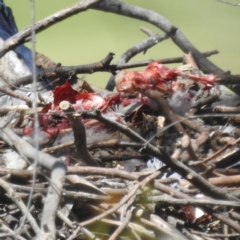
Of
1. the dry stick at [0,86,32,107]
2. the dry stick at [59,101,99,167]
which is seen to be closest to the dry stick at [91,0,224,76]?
the dry stick at [0,86,32,107]

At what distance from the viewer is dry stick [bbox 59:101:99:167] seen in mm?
1789

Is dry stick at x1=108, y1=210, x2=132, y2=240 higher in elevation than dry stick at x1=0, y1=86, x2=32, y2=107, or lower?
lower

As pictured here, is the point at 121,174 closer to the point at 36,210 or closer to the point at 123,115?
the point at 36,210

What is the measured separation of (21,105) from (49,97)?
0.42 ft

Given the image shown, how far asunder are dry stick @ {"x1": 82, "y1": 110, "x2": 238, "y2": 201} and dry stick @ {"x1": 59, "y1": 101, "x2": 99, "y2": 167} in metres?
0.05

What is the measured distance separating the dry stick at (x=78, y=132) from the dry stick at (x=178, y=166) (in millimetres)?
48

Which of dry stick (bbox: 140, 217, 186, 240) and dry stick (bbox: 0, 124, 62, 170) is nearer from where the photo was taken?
dry stick (bbox: 0, 124, 62, 170)

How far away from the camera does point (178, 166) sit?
183 centimetres

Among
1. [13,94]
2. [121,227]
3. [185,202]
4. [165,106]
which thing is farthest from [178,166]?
[13,94]

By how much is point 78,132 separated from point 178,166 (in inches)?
11.2

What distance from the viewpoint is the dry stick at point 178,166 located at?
5.94ft

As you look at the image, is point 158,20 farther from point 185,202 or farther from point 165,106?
point 185,202

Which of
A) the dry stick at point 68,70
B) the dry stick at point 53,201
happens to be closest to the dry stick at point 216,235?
the dry stick at point 53,201

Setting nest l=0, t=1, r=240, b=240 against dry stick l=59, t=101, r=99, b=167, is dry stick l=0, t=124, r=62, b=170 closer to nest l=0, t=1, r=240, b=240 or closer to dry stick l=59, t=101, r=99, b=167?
nest l=0, t=1, r=240, b=240
